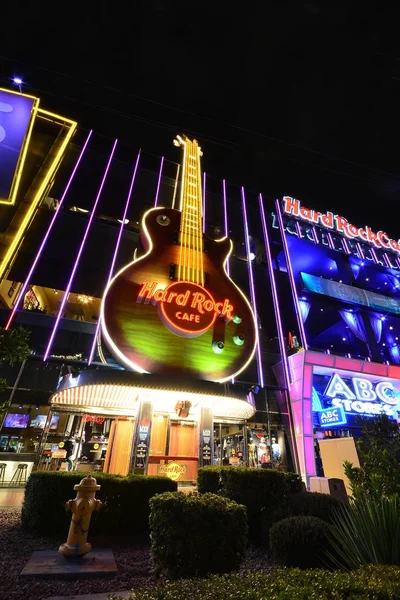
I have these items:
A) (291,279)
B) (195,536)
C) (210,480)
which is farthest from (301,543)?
(291,279)

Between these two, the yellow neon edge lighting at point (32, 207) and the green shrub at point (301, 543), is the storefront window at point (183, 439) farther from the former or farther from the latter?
the yellow neon edge lighting at point (32, 207)

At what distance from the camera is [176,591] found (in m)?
2.31

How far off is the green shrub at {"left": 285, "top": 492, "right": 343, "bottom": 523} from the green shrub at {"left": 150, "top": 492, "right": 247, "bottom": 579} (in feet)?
7.76

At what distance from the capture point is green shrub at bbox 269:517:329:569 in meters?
5.10

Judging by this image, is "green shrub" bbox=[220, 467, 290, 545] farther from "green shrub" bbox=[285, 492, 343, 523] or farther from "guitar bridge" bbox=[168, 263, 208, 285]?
"guitar bridge" bbox=[168, 263, 208, 285]

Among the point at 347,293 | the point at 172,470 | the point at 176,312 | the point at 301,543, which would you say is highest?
the point at 347,293

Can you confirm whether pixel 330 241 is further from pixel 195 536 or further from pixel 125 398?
pixel 195 536

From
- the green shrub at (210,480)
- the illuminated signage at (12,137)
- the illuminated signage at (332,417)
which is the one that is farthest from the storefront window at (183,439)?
the illuminated signage at (12,137)

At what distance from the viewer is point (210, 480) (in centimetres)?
827

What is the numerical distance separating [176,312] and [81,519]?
7.64 m

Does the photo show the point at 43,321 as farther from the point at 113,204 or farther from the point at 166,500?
the point at 166,500

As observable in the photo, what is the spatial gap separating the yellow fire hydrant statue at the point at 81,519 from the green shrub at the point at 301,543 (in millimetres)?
3471

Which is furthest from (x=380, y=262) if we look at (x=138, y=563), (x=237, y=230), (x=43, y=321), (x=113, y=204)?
(x=138, y=563)

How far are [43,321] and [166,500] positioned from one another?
16.1 metres
